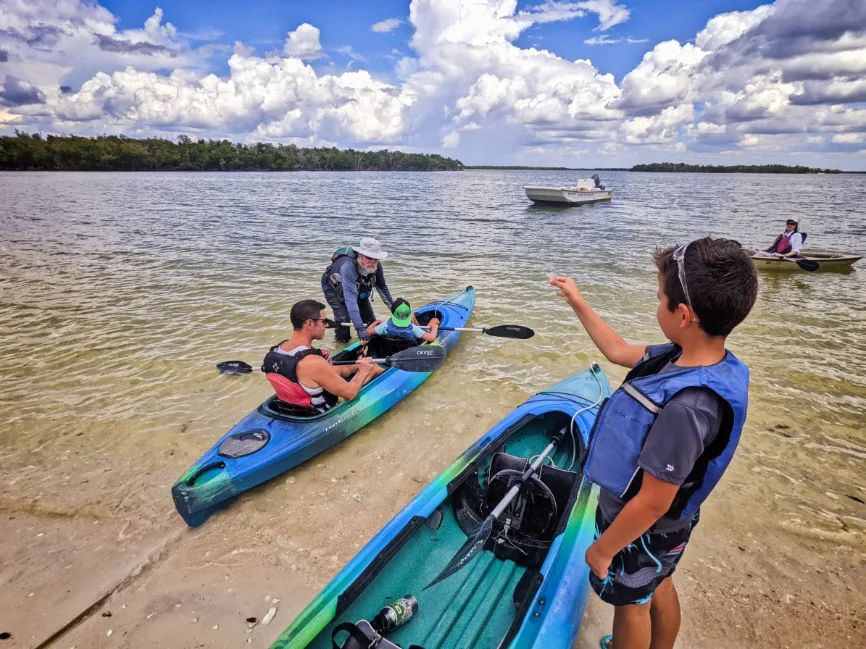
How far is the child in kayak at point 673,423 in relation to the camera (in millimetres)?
Result: 1550

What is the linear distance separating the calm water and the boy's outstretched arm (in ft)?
10.5

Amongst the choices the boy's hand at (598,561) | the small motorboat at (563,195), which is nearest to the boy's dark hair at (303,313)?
the boy's hand at (598,561)

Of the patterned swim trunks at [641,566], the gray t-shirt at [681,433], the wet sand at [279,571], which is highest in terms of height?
the gray t-shirt at [681,433]

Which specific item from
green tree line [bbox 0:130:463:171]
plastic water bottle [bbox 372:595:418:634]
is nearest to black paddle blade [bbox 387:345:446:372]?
plastic water bottle [bbox 372:595:418:634]

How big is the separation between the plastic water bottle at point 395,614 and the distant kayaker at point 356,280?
4.25 metres

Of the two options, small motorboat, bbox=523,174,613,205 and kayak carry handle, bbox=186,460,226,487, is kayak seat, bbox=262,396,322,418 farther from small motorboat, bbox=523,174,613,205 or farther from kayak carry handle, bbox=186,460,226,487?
small motorboat, bbox=523,174,613,205

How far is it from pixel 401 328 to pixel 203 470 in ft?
10.4

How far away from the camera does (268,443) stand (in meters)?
4.55

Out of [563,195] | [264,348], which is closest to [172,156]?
[563,195]

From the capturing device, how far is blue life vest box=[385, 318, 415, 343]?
6.50 meters

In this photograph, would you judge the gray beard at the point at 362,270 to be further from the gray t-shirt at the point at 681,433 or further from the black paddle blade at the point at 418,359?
the gray t-shirt at the point at 681,433

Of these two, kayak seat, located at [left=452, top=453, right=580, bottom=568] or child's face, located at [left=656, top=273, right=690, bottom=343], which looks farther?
kayak seat, located at [left=452, top=453, right=580, bottom=568]

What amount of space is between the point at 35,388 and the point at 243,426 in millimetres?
4184

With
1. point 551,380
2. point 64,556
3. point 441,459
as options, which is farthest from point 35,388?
point 551,380
